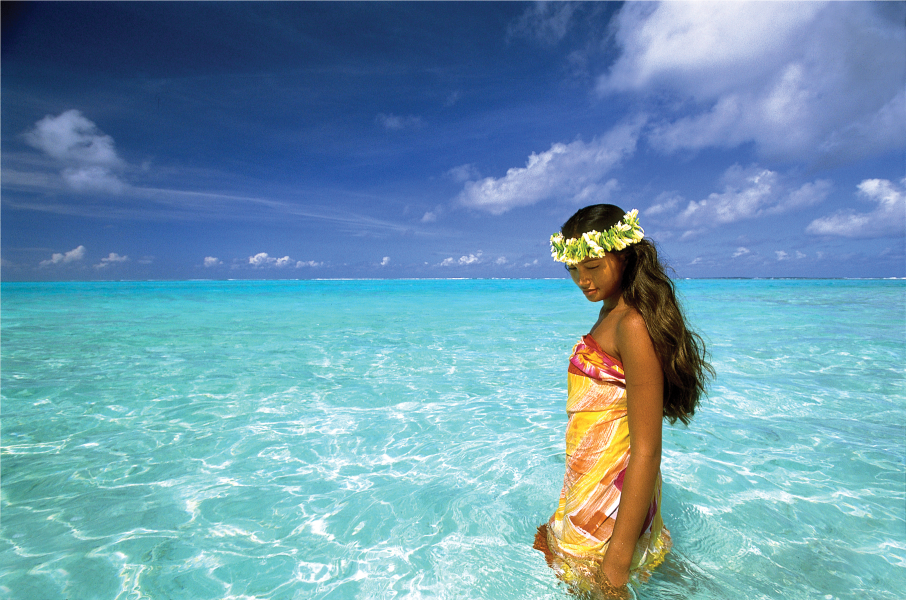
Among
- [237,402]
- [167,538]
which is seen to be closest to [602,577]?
[167,538]

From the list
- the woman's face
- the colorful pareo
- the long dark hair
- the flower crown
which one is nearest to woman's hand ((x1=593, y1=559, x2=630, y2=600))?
the colorful pareo

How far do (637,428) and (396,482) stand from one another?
3049mm

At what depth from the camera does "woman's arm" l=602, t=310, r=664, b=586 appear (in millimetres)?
1751

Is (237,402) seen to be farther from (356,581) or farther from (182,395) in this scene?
(356,581)

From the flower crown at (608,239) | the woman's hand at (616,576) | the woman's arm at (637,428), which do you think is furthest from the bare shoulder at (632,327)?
the woman's hand at (616,576)

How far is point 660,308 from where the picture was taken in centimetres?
178

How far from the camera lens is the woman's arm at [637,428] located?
68.9 inches

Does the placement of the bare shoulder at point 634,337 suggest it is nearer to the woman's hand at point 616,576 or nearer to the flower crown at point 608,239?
the flower crown at point 608,239

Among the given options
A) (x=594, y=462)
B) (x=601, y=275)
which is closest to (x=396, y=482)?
(x=594, y=462)

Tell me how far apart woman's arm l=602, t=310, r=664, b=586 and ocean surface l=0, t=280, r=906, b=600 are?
78cm

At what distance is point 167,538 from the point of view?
334 centimetres

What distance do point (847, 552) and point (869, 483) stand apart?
4.74 ft

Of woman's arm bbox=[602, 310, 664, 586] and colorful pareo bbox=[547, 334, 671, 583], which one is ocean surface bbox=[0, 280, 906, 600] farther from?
woman's arm bbox=[602, 310, 664, 586]

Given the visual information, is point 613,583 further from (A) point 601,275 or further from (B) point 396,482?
(B) point 396,482
